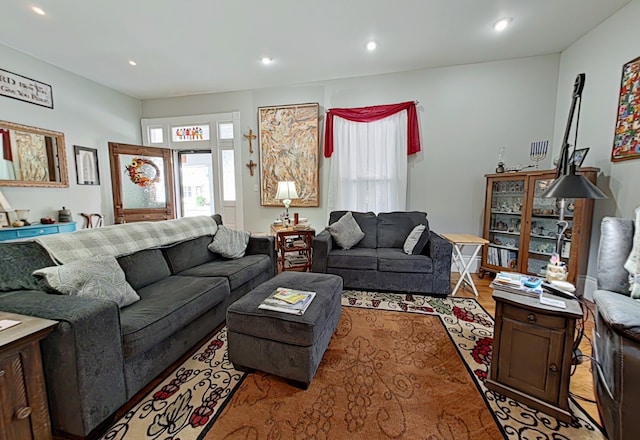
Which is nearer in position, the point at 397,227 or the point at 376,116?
the point at 397,227

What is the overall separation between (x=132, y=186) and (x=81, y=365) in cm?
429

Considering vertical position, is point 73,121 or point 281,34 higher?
point 281,34

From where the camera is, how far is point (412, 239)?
→ 3.18 metres

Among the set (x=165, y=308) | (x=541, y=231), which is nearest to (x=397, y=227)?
(x=541, y=231)

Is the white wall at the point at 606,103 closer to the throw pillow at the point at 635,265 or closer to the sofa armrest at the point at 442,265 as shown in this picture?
the throw pillow at the point at 635,265

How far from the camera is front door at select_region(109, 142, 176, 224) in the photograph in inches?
175

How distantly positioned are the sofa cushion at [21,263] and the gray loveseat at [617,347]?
9.85 feet

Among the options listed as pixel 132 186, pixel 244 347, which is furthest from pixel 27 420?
pixel 132 186

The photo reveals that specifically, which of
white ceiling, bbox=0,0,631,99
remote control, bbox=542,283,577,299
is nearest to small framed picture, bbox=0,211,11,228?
white ceiling, bbox=0,0,631,99

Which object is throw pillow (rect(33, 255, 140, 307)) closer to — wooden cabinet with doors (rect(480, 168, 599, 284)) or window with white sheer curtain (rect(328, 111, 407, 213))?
window with white sheer curtain (rect(328, 111, 407, 213))

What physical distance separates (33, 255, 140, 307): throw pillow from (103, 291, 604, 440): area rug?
65 centimetres

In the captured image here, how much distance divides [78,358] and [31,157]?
3.80 metres

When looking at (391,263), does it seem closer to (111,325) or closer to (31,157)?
(111,325)

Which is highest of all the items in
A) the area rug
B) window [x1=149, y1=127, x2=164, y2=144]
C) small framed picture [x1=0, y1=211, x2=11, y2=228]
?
window [x1=149, y1=127, x2=164, y2=144]
